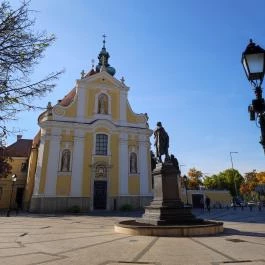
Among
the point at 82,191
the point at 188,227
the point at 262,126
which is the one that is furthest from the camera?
the point at 82,191

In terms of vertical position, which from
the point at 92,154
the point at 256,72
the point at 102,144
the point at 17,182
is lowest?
the point at 256,72

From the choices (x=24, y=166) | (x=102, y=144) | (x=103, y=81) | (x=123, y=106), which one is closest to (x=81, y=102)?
(x=103, y=81)

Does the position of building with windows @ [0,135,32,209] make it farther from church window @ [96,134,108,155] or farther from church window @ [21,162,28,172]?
church window @ [96,134,108,155]

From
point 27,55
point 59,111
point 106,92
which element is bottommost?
point 27,55

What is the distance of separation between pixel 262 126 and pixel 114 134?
2763cm

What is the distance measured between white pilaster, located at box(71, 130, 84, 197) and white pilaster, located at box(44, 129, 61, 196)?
5.62 ft

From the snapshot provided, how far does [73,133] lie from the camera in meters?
30.4

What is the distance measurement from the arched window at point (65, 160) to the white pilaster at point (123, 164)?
543 centimetres

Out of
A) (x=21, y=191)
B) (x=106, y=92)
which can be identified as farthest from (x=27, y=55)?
(x=21, y=191)

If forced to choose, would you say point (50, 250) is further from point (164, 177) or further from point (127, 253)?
point (164, 177)

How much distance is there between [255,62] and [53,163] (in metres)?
26.3

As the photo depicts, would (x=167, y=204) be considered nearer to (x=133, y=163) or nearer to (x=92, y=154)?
(x=92, y=154)

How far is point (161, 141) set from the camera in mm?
14305

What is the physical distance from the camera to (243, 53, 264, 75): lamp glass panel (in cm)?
441
